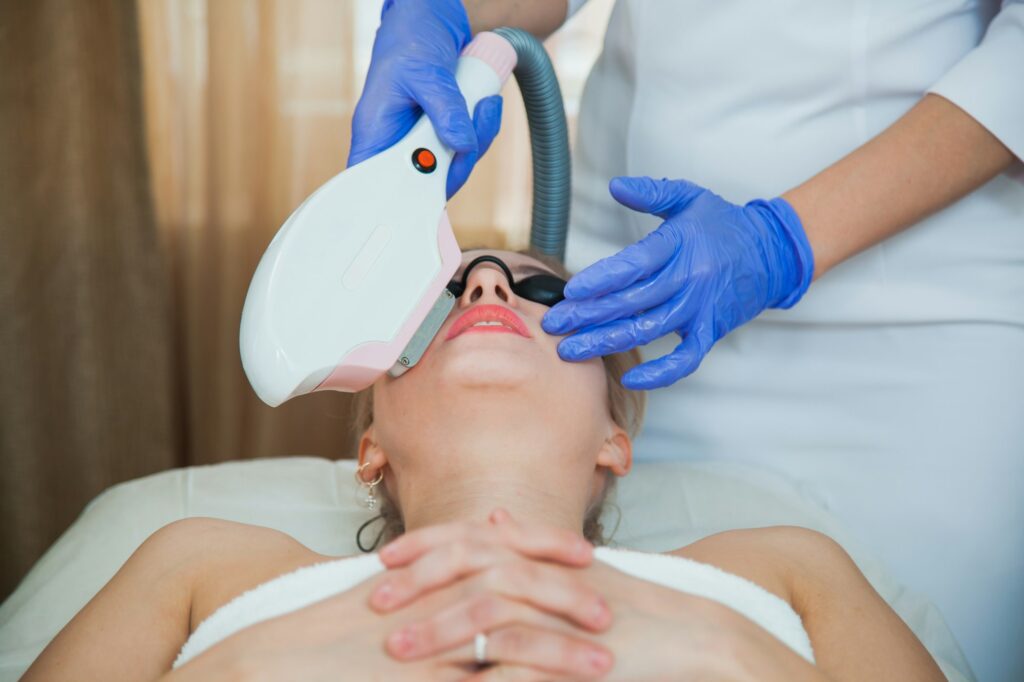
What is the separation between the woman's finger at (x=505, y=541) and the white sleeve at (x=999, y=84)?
0.88 metres

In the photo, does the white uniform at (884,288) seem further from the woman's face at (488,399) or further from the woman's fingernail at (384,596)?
the woman's fingernail at (384,596)

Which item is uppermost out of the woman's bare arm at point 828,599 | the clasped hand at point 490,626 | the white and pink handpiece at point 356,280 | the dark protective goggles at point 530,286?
the white and pink handpiece at point 356,280

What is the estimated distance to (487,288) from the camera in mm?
1290

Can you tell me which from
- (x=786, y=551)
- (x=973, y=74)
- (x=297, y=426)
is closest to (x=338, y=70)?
(x=297, y=426)


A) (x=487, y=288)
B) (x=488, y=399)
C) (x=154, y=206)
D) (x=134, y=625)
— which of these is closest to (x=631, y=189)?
(x=487, y=288)

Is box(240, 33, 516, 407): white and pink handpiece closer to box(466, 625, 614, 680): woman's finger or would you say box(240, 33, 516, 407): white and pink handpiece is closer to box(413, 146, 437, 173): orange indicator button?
box(413, 146, 437, 173): orange indicator button

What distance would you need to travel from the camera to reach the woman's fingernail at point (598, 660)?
2.90 ft

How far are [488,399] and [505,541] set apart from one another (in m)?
0.26

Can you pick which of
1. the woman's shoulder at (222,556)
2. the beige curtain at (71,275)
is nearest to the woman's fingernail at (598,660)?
the woman's shoulder at (222,556)

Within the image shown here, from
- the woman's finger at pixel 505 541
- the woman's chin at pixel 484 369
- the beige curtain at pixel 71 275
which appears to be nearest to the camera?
the woman's finger at pixel 505 541

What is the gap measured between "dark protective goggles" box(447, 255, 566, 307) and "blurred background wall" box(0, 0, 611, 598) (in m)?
1.02

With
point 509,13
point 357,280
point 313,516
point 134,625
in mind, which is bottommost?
point 313,516

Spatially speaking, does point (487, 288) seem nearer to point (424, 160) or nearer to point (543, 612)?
point (424, 160)

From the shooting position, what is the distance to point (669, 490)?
5.38 ft
